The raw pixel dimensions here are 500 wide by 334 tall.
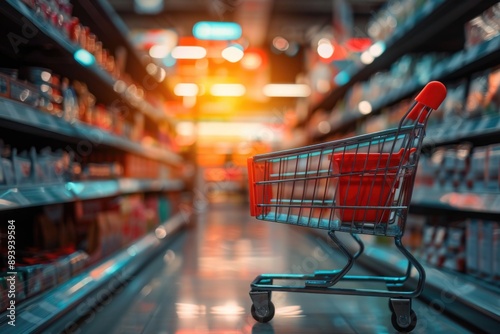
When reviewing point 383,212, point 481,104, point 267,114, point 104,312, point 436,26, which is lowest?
point 104,312

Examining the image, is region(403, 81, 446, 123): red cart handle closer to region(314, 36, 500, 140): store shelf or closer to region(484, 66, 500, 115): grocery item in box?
region(314, 36, 500, 140): store shelf

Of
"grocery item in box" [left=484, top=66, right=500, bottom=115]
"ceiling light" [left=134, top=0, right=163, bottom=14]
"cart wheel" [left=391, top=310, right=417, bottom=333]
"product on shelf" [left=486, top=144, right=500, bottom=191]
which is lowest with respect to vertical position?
"cart wheel" [left=391, top=310, right=417, bottom=333]

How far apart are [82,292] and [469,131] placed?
76.2 inches

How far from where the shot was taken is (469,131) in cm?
239

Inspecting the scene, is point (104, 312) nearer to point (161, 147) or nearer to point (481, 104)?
point (481, 104)

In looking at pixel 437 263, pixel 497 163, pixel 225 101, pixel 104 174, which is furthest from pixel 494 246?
pixel 225 101

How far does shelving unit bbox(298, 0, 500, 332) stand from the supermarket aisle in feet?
0.51

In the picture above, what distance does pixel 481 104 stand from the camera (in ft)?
8.27

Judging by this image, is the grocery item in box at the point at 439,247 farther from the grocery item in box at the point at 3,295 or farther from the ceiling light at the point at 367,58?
the grocery item in box at the point at 3,295

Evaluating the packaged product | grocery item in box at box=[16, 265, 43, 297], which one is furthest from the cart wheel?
grocery item in box at box=[16, 265, 43, 297]

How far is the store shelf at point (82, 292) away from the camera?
1.76 m

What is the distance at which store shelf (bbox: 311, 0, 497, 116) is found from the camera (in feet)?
8.34

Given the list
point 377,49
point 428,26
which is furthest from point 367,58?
point 428,26

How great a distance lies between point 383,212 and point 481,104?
3.46 feet
